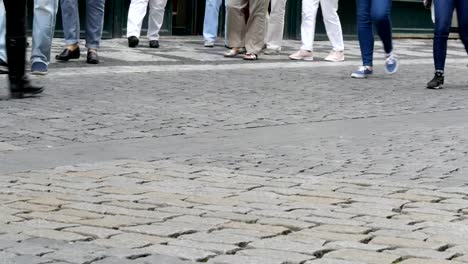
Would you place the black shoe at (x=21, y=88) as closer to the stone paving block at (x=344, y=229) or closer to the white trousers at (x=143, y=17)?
the stone paving block at (x=344, y=229)

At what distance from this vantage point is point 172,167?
19.1 ft

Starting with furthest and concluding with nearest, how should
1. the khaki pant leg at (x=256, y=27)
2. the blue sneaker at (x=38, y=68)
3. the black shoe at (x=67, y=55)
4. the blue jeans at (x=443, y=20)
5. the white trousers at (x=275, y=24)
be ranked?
the white trousers at (x=275, y=24) < the khaki pant leg at (x=256, y=27) < the black shoe at (x=67, y=55) < the blue jeans at (x=443, y=20) < the blue sneaker at (x=38, y=68)

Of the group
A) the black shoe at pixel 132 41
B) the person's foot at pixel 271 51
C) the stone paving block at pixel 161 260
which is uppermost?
the stone paving block at pixel 161 260

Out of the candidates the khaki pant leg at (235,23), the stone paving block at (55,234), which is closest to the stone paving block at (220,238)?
the stone paving block at (55,234)

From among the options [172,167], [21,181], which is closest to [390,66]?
[172,167]

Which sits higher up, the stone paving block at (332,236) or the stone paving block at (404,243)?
the stone paving block at (404,243)

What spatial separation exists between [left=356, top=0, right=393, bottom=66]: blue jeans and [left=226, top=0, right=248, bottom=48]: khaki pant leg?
199 centimetres

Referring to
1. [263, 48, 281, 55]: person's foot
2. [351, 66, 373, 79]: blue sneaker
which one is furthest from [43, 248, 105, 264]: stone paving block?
[263, 48, 281, 55]: person's foot

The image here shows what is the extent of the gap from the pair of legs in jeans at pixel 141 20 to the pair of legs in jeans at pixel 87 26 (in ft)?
7.67

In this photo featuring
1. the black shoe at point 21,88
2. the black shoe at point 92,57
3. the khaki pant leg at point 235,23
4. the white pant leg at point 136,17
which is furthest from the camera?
the white pant leg at point 136,17

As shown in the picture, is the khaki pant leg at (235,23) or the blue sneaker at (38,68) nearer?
the blue sneaker at (38,68)

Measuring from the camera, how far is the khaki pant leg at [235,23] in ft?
43.7

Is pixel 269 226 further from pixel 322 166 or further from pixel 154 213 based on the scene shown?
pixel 322 166

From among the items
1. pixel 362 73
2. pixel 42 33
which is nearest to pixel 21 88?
pixel 42 33
